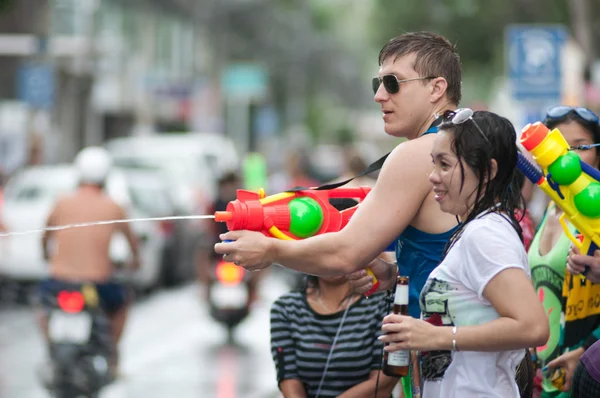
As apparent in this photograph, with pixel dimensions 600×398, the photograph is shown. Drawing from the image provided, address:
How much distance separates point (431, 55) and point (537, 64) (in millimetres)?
13943

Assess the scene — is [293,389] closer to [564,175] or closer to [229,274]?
[564,175]

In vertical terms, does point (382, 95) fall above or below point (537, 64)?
above

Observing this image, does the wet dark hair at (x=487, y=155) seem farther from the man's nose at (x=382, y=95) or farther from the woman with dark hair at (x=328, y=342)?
the woman with dark hair at (x=328, y=342)

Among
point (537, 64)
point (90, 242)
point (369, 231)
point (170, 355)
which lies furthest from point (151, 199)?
point (369, 231)

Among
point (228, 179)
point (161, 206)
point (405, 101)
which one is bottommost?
point (161, 206)

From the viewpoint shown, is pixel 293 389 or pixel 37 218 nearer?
pixel 293 389

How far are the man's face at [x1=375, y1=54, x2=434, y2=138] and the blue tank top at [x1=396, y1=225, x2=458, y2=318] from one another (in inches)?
13.1

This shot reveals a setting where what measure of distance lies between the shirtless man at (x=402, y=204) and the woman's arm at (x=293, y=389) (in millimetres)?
1052

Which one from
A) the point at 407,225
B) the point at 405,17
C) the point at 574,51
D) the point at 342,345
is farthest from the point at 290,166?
the point at 574,51

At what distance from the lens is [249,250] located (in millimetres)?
3371

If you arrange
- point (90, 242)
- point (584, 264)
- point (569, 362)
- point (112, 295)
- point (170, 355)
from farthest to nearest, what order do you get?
point (170, 355)
point (112, 295)
point (90, 242)
point (569, 362)
point (584, 264)

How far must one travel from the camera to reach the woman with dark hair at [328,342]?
4.69 m

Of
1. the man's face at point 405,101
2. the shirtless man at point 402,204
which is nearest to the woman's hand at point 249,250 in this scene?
the shirtless man at point 402,204

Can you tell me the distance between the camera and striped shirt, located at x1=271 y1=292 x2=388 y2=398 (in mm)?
4691
